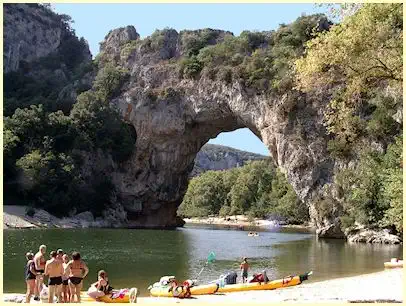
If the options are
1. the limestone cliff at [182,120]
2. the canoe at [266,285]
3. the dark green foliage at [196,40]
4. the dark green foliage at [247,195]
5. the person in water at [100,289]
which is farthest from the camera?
the dark green foliage at [247,195]

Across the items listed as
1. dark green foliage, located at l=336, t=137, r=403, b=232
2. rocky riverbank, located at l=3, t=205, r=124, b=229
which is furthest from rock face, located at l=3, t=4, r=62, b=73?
dark green foliage, located at l=336, t=137, r=403, b=232

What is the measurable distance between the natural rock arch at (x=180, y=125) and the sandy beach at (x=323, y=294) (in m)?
30.6

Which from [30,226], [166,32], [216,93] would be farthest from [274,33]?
[30,226]

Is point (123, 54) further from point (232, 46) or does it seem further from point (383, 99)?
point (383, 99)

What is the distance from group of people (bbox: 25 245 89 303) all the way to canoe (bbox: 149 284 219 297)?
3.44 m

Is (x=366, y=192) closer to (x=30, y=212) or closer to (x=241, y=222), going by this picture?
(x=30, y=212)

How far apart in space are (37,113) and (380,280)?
156 ft

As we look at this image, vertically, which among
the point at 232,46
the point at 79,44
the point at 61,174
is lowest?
the point at 61,174

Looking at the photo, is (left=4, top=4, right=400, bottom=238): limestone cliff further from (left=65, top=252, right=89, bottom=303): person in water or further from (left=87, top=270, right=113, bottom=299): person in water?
(left=65, top=252, right=89, bottom=303): person in water

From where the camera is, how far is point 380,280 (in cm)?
1848

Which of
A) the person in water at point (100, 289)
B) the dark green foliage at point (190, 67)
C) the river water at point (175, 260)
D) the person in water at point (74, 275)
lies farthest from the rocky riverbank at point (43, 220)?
the person in water at point (74, 275)

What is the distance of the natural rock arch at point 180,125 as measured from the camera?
164ft

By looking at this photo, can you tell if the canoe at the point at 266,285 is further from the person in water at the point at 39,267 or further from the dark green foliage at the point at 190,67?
the dark green foliage at the point at 190,67

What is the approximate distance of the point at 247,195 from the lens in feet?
343
